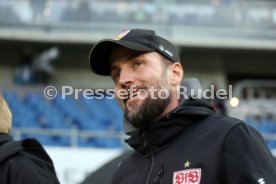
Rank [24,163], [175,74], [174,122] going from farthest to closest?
[24,163] < [175,74] < [174,122]

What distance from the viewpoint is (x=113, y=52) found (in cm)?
187

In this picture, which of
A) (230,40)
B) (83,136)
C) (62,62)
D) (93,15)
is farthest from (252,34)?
(83,136)

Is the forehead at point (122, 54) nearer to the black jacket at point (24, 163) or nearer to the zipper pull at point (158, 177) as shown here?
the zipper pull at point (158, 177)

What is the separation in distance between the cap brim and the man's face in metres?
0.03

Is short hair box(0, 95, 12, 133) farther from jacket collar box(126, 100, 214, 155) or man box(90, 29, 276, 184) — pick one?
jacket collar box(126, 100, 214, 155)

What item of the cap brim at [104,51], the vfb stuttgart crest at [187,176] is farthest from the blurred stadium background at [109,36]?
the vfb stuttgart crest at [187,176]

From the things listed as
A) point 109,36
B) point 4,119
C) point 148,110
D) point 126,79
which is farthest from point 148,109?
point 109,36

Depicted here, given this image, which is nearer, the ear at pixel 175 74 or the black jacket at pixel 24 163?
the ear at pixel 175 74

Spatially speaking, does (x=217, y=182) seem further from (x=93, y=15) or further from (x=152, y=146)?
(x=93, y=15)

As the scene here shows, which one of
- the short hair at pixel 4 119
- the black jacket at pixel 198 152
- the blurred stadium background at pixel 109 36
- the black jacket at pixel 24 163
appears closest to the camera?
the black jacket at pixel 198 152

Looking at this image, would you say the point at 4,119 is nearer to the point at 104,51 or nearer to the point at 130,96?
the point at 104,51

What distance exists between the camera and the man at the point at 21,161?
1.97 m

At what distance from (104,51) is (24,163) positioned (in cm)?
51

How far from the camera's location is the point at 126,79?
1773 mm
